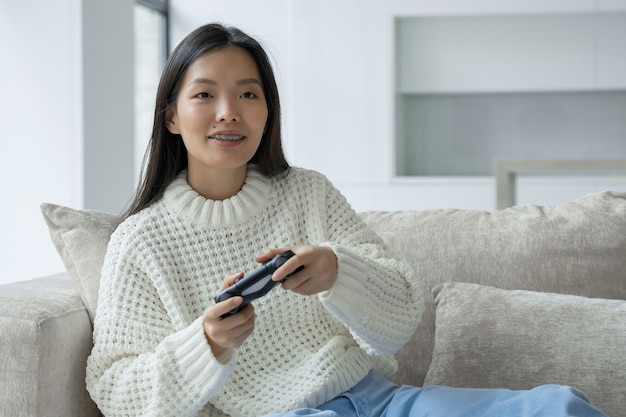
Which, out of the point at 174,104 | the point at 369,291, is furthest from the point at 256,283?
the point at 174,104

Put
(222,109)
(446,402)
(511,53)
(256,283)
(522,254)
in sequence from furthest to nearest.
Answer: (511,53)
(522,254)
(222,109)
(446,402)
(256,283)

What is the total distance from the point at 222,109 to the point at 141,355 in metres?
0.42

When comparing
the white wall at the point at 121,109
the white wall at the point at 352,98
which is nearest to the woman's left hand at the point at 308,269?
the white wall at the point at 121,109

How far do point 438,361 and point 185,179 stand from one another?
0.58m

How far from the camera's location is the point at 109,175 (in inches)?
166

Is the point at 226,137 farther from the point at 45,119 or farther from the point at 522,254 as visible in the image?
the point at 45,119

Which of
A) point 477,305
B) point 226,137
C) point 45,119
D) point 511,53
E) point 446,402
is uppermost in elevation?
point 511,53

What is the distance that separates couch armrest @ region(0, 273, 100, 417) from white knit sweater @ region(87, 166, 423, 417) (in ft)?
0.15

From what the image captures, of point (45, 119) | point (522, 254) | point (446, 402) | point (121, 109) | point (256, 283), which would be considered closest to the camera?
point (256, 283)

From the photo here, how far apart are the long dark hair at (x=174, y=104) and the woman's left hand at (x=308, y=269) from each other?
0.37 meters

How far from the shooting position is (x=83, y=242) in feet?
5.71

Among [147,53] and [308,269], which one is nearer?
[308,269]

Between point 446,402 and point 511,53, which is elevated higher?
point 511,53

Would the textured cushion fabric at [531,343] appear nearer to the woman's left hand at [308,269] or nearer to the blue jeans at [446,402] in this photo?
the blue jeans at [446,402]
